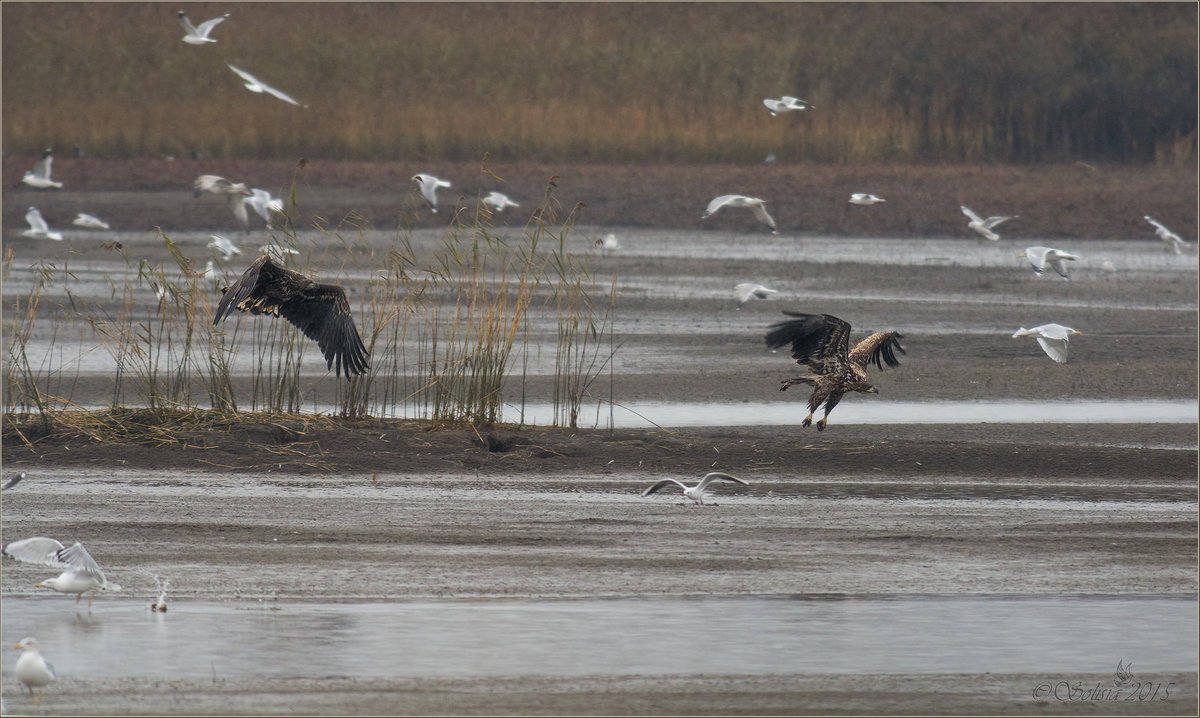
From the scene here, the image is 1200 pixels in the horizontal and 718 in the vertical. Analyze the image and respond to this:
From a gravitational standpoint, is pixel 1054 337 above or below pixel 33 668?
above

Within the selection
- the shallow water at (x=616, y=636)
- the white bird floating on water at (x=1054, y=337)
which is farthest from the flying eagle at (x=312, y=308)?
the white bird floating on water at (x=1054, y=337)

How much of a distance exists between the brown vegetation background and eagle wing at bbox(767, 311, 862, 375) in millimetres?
21599

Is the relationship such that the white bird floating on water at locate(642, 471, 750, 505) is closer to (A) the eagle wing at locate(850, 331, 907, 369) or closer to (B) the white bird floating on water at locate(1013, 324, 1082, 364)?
(A) the eagle wing at locate(850, 331, 907, 369)

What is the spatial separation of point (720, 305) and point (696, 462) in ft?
32.0

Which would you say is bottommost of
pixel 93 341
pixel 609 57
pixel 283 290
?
pixel 93 341

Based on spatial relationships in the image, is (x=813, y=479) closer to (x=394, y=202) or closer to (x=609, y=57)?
(x=394, y=202)

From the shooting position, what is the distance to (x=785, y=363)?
17.2 meters

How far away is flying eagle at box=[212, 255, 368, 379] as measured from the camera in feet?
37.0

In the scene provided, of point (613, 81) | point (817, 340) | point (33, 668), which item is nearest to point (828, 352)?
point (817, 340)

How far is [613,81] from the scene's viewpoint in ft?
121

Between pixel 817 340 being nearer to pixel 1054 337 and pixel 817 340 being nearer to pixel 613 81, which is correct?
pixel 1054 337

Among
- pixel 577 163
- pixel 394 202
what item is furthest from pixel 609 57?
pixel 394 202

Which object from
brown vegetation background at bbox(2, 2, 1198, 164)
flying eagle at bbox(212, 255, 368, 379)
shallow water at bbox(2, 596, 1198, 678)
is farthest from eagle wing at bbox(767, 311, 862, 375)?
brown vegetation background at bbox(2, 2, 1198, 164)

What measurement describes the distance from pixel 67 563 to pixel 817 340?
17.6ft
